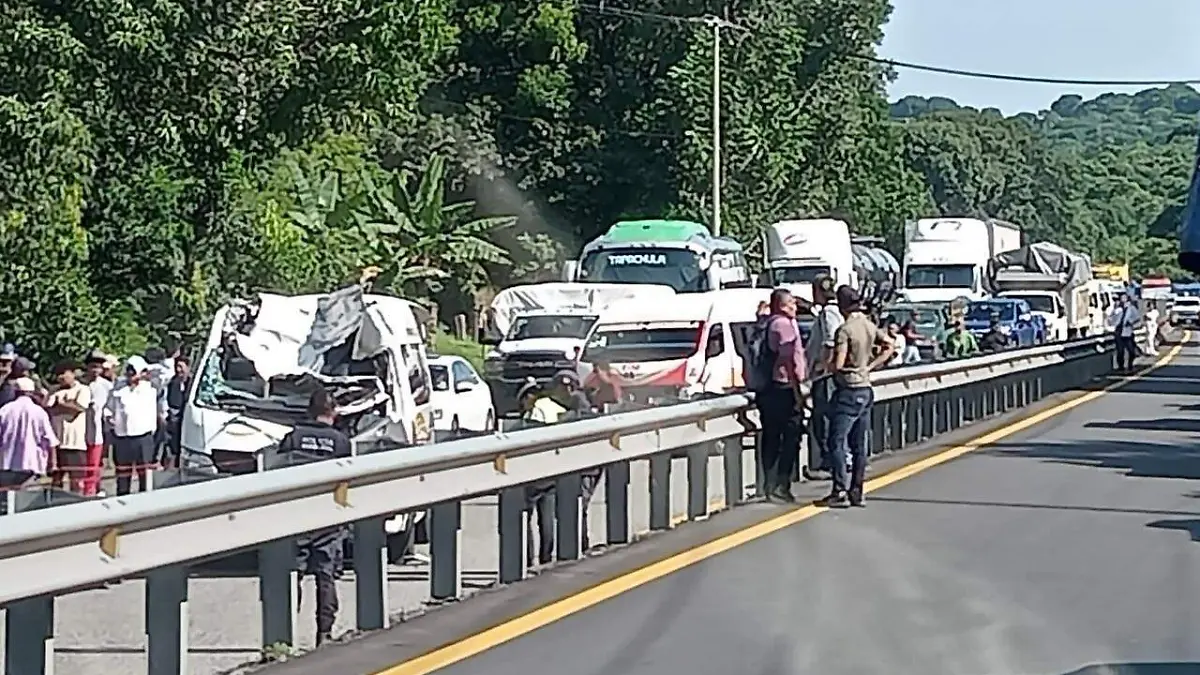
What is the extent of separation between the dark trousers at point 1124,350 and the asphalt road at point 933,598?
31613 millimetres

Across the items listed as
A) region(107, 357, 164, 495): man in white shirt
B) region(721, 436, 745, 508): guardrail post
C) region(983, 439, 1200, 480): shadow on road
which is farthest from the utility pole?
region(721, 436, 745, 508): guardrail post

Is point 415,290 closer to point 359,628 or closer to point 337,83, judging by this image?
point 337,83

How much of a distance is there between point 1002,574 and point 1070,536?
229cm

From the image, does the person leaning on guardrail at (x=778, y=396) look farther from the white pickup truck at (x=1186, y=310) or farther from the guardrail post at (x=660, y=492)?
the white pickup truck at (x=1186, y=310)

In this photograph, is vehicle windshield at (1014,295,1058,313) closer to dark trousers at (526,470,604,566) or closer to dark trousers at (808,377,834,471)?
dark trousers at (808,377,834,471)

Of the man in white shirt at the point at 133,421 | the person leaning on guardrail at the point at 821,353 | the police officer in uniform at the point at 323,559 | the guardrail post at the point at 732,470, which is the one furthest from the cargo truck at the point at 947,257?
the police officer in uniform at the point at 323,559

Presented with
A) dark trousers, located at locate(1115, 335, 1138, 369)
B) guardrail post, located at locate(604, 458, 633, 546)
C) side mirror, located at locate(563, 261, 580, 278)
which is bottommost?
dark trousers, located at locate(1115, 335, 1138, 369)

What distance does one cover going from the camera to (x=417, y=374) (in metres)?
17.8

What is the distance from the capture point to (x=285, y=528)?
381 inches

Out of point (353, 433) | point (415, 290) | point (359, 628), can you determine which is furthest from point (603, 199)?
point (359, 628)

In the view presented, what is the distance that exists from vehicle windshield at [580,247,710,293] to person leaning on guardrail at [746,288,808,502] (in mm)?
19317

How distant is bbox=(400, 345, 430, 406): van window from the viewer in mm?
17391

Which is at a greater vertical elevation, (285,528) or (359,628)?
(285,528)

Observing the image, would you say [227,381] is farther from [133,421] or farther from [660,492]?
[660,492]
